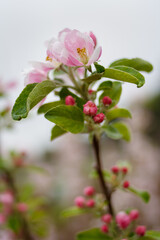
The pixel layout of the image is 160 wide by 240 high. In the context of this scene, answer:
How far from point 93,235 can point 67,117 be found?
0.42m

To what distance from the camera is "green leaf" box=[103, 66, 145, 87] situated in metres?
0.62

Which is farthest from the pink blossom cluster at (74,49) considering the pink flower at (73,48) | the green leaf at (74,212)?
the green leaf at (74,212)

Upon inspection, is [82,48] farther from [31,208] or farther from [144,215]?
[144,215]

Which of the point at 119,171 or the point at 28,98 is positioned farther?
the point at 119,171

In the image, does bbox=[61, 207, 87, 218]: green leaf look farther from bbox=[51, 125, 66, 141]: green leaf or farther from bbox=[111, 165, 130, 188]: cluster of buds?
bbox=[51, 125, 66, 141]: green leaf

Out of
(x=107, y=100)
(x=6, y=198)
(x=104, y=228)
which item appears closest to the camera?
(x=107, y=100)

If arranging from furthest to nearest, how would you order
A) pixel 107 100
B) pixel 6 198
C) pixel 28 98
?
pixel 6 198 → pixel 107 100 → pixel 28 98

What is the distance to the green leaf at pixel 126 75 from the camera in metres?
0.62

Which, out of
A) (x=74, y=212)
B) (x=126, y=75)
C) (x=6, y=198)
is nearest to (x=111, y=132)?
(x=126, y=75)

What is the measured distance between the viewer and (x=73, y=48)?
2.12 ft

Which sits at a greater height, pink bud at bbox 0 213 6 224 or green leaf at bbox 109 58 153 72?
green leaf at bbox 109 58 153 72

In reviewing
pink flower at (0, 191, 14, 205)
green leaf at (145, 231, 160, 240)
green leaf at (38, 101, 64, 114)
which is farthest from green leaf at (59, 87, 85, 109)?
pink flower at (0, 191, 14, 205)

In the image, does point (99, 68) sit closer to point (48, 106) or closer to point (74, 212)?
point (48, 106)

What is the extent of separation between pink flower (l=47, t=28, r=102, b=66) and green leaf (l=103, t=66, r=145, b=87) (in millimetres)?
56
